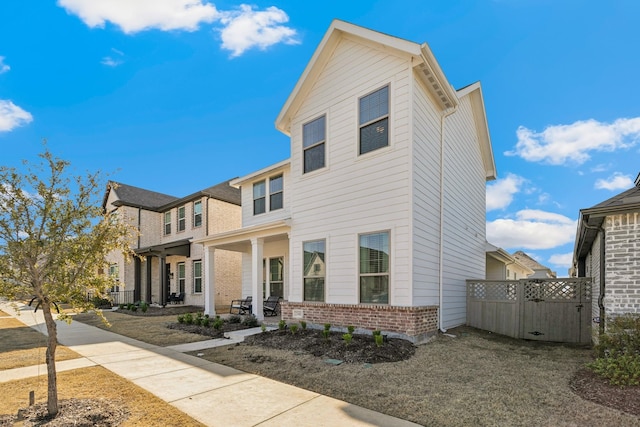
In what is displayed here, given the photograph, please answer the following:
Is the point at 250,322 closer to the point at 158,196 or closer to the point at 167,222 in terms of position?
the point at 167,222

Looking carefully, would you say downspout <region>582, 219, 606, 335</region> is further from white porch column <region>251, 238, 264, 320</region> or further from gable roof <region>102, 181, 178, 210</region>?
gable roof <region>102, 181, 178, 210</region>

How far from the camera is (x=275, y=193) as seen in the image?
1409 centimetres

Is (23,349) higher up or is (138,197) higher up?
(138,197)

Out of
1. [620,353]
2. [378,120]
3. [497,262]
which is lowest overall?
[620,353]

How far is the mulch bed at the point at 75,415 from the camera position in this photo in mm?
3854

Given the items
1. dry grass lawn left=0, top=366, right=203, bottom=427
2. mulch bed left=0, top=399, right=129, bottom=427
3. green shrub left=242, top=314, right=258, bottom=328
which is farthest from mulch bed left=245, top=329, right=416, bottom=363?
mulch bed left=0, top=399, right=129, bottom=427

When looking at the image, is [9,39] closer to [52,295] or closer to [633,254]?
[52,295]

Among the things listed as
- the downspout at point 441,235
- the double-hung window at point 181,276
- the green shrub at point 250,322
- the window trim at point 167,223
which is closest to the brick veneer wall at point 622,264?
the downspout at point 441,235

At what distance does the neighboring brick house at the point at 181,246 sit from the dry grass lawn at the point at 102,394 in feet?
35.8

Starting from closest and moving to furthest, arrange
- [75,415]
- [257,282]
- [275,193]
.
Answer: [75,415] < [257,282] < [275,193]

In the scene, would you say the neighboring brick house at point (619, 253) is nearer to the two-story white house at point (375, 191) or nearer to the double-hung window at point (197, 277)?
the two-story white house at point (375, 191)

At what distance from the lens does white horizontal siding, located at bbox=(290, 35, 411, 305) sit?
8008 mm

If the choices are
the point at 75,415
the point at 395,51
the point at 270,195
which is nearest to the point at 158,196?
the point at 270,195

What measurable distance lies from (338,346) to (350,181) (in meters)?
4.05
